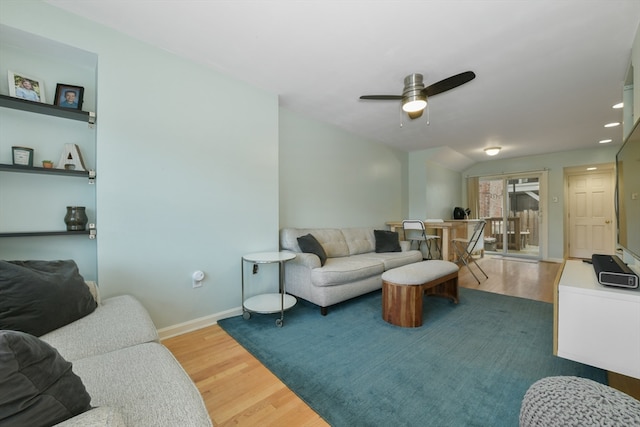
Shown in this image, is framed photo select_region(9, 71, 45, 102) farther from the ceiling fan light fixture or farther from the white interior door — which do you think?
the white interior door

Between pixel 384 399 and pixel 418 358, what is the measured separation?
55 cm

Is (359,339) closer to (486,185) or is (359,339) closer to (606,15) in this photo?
(606,15)

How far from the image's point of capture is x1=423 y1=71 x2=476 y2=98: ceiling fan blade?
6.75ft

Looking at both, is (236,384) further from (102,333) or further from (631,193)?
(631,193)

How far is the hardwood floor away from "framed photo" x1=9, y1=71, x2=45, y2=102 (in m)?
2.08

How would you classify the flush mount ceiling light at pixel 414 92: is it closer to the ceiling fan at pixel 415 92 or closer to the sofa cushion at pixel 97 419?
the ceiling fan at pixel 415 92

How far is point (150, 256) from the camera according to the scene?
2127 mm

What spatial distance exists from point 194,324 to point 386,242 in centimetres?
297

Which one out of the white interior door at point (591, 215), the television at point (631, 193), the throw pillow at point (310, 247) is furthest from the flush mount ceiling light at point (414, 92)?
the white interior door at point (591, 215)

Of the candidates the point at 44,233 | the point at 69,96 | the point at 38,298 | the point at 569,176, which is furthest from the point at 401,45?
the point at 569,176

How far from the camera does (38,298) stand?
123 centimetres

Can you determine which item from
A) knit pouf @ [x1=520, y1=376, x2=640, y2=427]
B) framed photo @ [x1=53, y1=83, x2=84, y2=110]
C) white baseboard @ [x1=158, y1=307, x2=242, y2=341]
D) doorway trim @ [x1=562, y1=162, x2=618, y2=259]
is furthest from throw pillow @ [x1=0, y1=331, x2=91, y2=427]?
doorway trim @ [x1=562, y1=162, x2=618, y2=259]

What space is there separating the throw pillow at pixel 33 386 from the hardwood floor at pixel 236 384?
0.94m

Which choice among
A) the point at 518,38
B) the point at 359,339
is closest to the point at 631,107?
the point at 518,38
